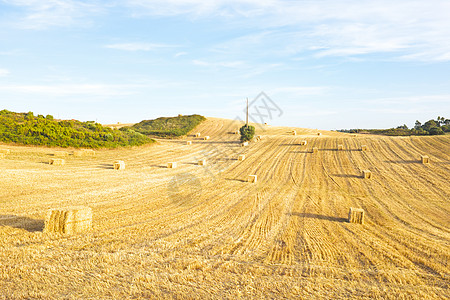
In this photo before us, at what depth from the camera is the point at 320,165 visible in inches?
1268

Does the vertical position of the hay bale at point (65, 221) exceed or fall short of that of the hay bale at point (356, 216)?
it exceeds it

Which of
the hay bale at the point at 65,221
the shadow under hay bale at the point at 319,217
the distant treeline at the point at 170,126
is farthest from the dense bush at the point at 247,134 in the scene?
the hay bale at the point at 65,221

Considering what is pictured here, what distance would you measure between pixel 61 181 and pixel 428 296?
21.3m

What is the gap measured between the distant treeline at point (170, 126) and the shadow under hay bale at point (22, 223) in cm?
5455

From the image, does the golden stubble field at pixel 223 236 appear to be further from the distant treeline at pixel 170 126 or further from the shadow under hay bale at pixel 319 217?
the distant treeline at pixel 170 126

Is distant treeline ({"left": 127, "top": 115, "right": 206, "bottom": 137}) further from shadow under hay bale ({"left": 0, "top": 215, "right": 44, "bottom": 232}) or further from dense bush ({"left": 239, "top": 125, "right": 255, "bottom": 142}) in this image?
shadow under hay bale ({"left": 0, "top": 215, "right": 44, "bottom": 232})

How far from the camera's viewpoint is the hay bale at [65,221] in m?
10.4

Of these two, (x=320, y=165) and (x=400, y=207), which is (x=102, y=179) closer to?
(x=400, y=207)

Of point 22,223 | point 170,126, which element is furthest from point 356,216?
point 170,126

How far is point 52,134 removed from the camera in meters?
37.7

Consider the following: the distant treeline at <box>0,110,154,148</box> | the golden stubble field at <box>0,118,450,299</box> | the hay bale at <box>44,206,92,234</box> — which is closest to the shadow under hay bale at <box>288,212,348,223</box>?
the golden stubble field at <box>0,118,450,299</box>

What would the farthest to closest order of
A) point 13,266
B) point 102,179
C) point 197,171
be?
point 197,171 → point 102,179 → point 13,266

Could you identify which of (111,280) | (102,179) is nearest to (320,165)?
(102,179)

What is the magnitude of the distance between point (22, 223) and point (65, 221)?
2368 millimetres
